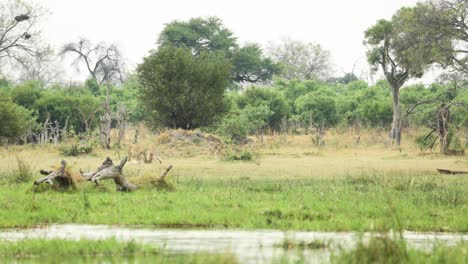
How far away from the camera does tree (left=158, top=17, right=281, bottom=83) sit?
6888 cm

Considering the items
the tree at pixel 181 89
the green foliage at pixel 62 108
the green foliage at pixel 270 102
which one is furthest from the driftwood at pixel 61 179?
the green foliage at pixel 270 102

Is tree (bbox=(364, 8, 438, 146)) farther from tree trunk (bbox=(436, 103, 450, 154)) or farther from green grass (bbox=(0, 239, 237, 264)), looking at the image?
green grass (bbox=(0, 239, 237, 264))

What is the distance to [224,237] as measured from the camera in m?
11.3

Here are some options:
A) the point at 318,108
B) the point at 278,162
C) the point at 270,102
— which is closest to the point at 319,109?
the point at 318,108

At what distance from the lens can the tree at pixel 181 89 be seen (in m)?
43.5

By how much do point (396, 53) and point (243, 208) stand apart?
36.0 metres

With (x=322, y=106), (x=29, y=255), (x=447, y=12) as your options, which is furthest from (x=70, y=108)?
(x=29, y=255)

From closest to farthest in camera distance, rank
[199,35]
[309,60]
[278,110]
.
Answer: [278,110], [199,35], [309,60]

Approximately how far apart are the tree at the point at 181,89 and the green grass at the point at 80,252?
1311 inches

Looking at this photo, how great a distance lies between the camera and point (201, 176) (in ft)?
84.5

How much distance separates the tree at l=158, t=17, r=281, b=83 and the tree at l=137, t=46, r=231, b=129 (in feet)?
77.5

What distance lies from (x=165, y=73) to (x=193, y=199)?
93.5 feet

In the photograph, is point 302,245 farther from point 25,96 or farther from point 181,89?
point 25,96

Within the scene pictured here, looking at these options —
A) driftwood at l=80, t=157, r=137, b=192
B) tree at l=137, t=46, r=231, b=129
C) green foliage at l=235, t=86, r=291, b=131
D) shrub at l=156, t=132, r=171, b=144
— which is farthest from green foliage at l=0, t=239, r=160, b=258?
green foliage at l=235, t=86, r=291, b=131
